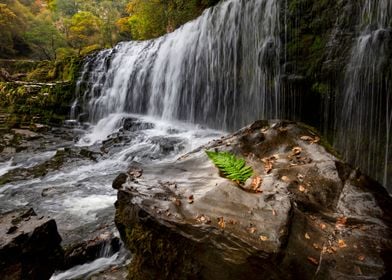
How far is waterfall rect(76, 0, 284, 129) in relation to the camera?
786cm

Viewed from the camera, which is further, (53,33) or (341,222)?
(53,33)

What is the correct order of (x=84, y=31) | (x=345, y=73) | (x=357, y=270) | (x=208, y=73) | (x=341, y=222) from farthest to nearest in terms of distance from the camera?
(x=84, y=31), (x=208, y=73), (x=345, y=73), (x=341, y=222), (x=357, y=270)

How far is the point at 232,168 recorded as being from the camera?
2.88m

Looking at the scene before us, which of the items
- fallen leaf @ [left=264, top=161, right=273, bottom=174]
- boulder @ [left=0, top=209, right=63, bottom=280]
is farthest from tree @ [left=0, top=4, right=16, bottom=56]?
fallen leaf @ [left=264, top=161, right=273, bottom=174]

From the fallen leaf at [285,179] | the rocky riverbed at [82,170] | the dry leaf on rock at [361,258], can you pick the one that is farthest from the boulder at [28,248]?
the dry leaf on rock at [361,258]

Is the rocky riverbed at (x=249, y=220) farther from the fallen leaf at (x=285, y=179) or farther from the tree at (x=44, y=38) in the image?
the tree at (x=44, y=38)

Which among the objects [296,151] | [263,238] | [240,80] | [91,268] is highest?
[240,80]

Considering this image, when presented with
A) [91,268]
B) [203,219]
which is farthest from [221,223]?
[91,268]

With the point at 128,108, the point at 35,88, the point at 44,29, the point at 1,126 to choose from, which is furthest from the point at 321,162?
the point at 44,29

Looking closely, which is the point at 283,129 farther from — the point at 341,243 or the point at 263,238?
the point at 263,238

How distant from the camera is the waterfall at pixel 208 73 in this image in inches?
310

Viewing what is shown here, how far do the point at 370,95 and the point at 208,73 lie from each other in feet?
17.2

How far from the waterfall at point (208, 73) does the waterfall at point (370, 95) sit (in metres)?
1.81

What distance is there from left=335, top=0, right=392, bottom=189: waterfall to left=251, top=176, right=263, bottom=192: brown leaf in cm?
372
